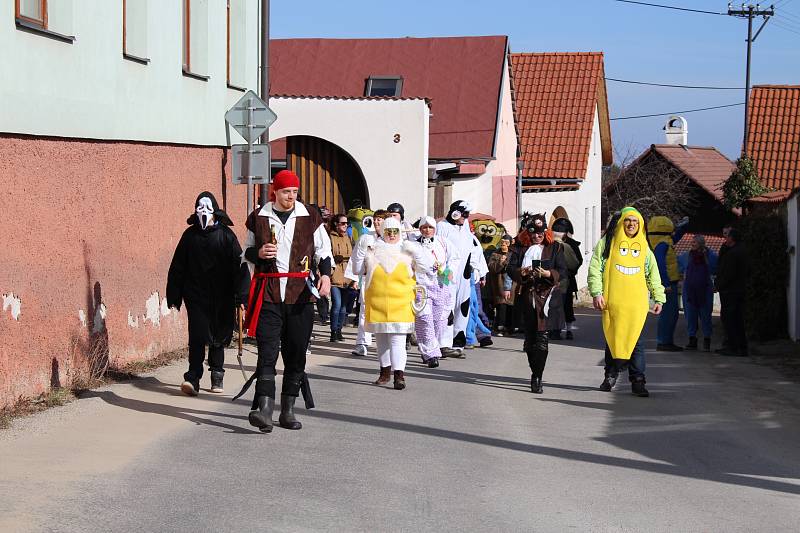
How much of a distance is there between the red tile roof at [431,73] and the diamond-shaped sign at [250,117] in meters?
17.8

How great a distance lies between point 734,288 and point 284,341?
10.1 metres

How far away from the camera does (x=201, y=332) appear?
11906 millimetres

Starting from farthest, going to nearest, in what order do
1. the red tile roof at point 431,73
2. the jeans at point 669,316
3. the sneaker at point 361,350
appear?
the red tile roof at point 431,73 < the jeans at point 669,316 < the sneaker at point 361,350

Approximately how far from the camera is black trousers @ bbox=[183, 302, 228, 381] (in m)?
11.9

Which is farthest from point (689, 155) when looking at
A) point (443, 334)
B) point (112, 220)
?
point (112, 220)

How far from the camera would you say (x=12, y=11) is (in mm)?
11258

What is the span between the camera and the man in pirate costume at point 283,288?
32.9 ft

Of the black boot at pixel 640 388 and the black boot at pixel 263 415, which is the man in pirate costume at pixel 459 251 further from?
the black boot at pixel 263 415

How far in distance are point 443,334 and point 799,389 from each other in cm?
453

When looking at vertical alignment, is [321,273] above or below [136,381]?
above

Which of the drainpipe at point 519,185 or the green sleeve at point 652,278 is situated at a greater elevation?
the drainpipe at point 519,185

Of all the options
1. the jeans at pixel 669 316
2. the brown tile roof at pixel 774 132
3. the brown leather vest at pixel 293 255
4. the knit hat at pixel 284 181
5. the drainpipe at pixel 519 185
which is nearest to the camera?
the brown leather vest at pixel 293 255

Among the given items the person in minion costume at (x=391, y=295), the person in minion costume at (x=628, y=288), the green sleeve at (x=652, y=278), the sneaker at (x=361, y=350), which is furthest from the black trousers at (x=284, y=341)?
the sneaker at (x=361, y=350)

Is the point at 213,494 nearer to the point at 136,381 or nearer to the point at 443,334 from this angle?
the point at 136,381
